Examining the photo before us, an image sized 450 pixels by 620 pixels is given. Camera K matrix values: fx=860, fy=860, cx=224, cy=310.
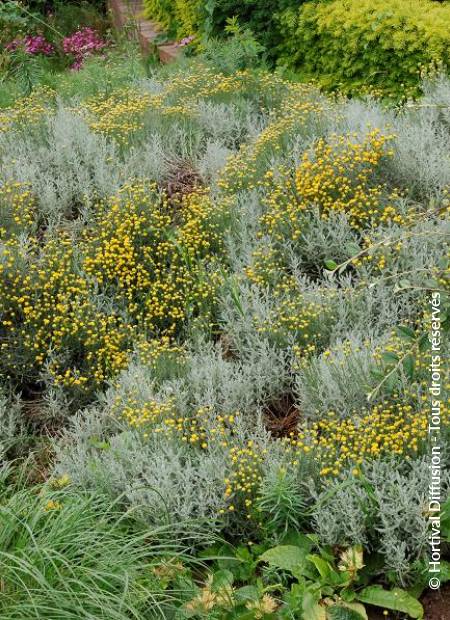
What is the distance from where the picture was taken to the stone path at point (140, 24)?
32.9 ft

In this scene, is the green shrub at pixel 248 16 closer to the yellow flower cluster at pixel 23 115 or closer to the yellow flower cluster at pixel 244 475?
the yellow flower cluster at pixel 23 115

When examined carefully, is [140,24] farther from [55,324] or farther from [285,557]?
[285,557]

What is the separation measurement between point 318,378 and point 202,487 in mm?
727

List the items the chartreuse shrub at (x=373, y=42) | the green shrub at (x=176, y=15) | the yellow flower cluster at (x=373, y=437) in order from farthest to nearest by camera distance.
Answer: the green shrub at (x=176, y=15)
the chartreuse shrub at (x=373, y=42)
the yellow flower cluster at (x=373, y=437)

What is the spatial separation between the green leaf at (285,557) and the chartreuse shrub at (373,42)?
3760 millimetres

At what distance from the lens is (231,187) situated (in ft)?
17.5

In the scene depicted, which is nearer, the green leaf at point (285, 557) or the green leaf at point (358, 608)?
the green leaf at point (358, 608)

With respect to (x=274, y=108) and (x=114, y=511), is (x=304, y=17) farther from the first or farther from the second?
(x=114, y=511)

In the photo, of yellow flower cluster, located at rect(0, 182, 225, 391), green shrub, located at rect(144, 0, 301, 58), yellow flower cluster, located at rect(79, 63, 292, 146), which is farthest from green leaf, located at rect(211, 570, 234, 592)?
green shrub, located at rect(144, 0, 301, 58)

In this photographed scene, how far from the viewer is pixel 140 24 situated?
1162 centimetres

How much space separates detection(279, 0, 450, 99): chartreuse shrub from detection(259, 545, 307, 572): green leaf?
376 centimetres

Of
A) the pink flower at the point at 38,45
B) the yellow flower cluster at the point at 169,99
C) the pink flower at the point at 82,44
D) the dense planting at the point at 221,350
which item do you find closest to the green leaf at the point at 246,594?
the dense planting at the point at 221,350

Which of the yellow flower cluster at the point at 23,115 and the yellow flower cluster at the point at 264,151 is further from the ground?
the yellow flower cluster at the point at 23,115

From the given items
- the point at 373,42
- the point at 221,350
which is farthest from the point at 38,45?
the point at 221,350
